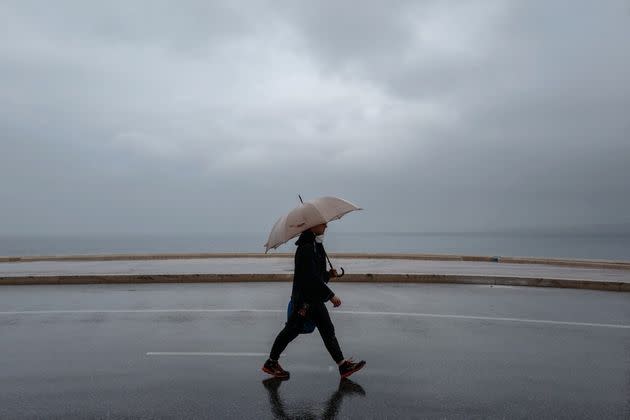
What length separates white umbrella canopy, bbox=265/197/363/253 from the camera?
16.5ft

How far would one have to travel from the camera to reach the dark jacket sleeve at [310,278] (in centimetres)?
504

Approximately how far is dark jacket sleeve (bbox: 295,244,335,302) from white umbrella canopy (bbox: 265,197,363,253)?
0.23 meters

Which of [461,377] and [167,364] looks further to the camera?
[167,364]

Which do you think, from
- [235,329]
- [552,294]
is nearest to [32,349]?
[235,329]

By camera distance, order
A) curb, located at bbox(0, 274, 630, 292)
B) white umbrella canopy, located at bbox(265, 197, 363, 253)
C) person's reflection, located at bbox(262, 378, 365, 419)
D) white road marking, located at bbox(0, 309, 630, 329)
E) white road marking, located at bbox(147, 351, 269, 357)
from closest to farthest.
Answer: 1. person's reflection, located at bbox(262, 378, 365, 419)
2. white umbrella canopy, located at bbox(265, 197, 363, 253)
3. white road marking, located at bbox(147, 351, 269, 357)
4. white road marking, located at bbox(0, 309, 630, 329)
5. curb, located at bbox(0, 274, 630, 292)

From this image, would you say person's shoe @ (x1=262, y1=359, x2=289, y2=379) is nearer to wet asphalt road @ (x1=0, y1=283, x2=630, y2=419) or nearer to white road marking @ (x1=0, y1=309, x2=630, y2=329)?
wet asphalt road @ (x1=0, y1=283, x2=630, y2=419)

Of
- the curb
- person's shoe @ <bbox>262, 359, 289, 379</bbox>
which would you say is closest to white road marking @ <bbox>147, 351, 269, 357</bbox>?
person's shoe @ <bbox>262, 359, 289, 379</bbox>

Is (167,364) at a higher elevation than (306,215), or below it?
below

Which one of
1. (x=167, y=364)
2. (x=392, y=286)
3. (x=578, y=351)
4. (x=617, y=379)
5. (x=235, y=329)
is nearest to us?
(x=617, y=379)

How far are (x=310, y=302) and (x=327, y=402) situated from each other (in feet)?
3.46

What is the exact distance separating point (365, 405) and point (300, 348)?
82.6 inches

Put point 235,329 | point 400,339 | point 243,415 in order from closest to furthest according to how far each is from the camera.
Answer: point 243,415, point 400,339, point 235,329

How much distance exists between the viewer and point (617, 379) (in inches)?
198

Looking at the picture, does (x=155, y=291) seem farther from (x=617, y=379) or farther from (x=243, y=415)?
(x=617, y=379)
